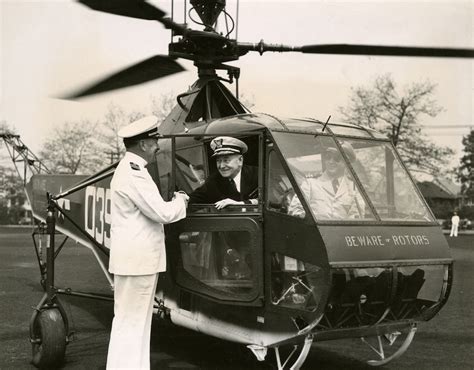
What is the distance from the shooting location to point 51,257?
6.19 meters

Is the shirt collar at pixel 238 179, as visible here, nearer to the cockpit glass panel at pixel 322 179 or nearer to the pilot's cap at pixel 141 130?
the cockpit glass panel at pixel 322 179

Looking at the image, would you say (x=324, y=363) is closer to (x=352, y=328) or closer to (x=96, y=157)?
(x=352, y=328)

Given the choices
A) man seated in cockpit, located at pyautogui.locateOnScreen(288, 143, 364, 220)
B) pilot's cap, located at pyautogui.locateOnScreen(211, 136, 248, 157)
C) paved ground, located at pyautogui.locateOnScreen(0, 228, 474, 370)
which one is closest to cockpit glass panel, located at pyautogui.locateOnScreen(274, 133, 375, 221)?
man seated in cockpit, located at pyautogui.locateOnScreen(288, 143, 364, 220)

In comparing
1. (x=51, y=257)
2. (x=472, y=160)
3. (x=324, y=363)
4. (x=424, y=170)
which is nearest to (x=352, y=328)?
(x=324, y=363)

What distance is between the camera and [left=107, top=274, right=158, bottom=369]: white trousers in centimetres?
459

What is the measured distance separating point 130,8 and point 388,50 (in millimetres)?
2411

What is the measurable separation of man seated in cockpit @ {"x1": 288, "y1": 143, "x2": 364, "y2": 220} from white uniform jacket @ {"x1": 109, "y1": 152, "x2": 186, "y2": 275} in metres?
1.03

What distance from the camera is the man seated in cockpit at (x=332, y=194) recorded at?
4.70m

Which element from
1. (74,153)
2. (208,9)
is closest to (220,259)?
(208,9)

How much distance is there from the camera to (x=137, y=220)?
15.5ft

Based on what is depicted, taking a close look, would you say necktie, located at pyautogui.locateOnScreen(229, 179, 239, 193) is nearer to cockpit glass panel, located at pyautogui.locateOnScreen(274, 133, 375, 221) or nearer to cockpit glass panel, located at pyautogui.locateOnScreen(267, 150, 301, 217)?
cockpit glass panel, located at pyautogui.locateOnScreen(267, 150, 301, 217)

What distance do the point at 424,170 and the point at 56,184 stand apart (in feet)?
111

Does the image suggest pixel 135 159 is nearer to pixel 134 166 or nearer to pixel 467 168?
pixel 134 166

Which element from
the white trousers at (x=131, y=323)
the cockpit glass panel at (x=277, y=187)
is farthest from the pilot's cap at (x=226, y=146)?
the white trousers at (x=131, y=323)
